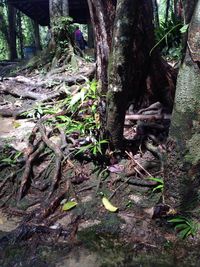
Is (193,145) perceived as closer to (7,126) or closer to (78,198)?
(78,198)

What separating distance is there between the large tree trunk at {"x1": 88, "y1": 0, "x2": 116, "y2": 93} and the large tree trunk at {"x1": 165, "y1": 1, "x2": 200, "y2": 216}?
169cm

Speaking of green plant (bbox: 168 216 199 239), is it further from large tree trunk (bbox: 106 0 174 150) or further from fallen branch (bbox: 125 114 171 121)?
fallen branch (bbox: 125 114 171 121)

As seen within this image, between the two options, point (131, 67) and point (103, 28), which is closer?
point (103, 28)

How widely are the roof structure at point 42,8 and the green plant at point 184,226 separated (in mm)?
15976

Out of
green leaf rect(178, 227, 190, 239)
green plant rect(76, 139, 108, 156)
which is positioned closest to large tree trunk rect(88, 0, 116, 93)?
green plant rect(76, 139, 108, 156)

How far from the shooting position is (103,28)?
4.73m

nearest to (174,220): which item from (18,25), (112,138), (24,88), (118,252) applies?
(118,252)

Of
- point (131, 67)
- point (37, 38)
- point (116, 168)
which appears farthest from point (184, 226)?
point (37, 38)

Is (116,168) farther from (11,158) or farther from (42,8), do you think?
(42,8)

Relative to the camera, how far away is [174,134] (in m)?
3.46

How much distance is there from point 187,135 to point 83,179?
1.73 m

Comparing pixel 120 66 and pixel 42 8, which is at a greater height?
pixel 42 8

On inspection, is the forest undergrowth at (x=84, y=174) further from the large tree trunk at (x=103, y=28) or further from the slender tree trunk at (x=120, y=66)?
the large tree trunk at (x=103, y=28)

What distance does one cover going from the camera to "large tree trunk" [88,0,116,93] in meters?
4.63
